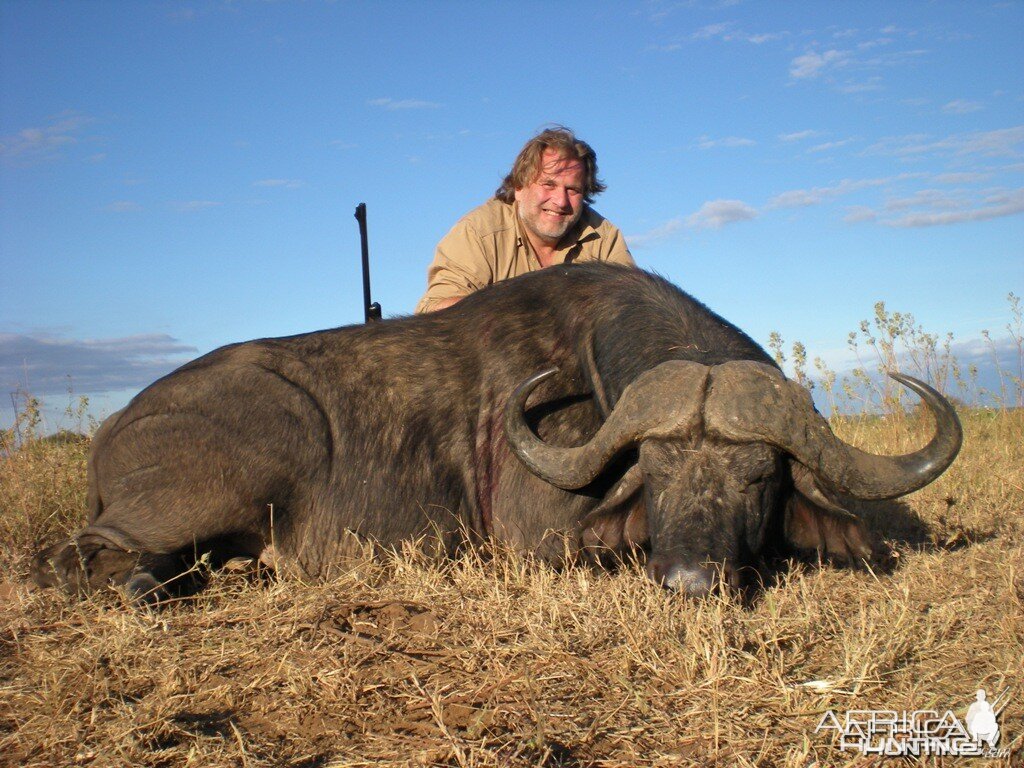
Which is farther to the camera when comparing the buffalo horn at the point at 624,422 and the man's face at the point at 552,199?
the man's face at the point at 552,199

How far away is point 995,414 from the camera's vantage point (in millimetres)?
8836

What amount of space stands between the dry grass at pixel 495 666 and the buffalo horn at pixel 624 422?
1.55 ft

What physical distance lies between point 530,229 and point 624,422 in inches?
126

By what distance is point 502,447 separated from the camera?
4.53 metres

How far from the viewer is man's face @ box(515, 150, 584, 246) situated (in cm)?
650

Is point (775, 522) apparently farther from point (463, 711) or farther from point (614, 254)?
point (614, 254)

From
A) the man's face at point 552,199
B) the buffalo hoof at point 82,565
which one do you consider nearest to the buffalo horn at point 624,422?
the buffalo hoof at point 82,565

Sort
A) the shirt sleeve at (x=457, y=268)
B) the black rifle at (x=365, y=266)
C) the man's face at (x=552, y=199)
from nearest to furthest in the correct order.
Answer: the shirt sleeve at (x=457, y=268), the man's face at (x=552, y=199), the black rifle at (x=365, y=266)

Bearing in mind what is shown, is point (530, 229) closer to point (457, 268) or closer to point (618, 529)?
point (457, 268)

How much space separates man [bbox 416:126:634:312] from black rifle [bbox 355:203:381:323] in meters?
1.83

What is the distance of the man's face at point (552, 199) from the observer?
21.3 feet

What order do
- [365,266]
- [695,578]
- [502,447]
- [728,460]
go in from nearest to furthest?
[695,578] → [728,460] → [502,447] → [365,266]

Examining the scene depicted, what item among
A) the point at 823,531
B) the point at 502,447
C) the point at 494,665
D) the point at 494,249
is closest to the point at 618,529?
the point at 502,447

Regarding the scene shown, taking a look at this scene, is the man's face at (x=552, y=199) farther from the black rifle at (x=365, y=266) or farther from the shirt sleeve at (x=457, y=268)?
the black rifle at (x=365, y=266)
